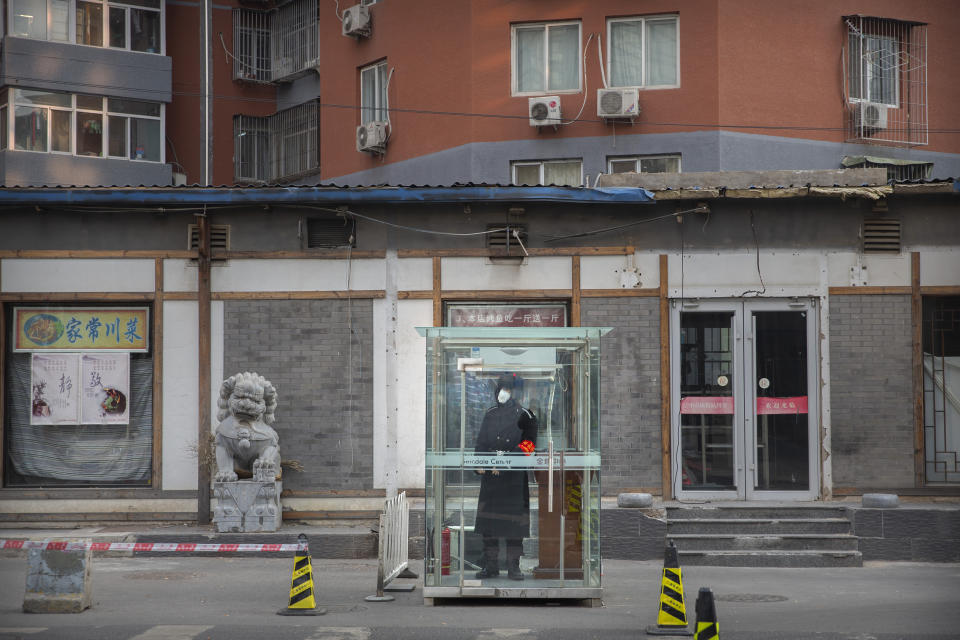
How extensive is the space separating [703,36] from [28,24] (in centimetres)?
1846

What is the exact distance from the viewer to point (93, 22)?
31.7 meters

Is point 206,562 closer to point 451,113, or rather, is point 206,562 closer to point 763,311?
point 763,311

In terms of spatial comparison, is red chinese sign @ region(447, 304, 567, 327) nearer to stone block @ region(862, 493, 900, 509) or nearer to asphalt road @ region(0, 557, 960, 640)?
asphalt road @ region(0, 557, 960, 640)

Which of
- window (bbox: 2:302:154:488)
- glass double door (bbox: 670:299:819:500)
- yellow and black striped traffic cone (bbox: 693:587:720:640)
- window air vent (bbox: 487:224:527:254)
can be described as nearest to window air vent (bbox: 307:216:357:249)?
window air vent (bbox: 487:224:527:254)

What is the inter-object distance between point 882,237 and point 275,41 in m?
24.5

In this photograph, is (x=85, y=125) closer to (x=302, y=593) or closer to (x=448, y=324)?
(x=448, y=324)

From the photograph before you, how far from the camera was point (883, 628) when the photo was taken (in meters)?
10.1

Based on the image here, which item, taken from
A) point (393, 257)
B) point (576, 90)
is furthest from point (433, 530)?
point (576, 90)

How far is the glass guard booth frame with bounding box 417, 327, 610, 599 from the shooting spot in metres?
11.4

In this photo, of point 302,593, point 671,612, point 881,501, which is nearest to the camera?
point 671,612

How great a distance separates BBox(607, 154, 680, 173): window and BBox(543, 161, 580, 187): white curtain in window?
0.71 m

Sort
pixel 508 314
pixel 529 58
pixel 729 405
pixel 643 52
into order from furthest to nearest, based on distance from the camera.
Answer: pixel 529 58, pixel 643 52, pixel 508 314, pixel 729 405

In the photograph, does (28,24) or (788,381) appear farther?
(28,24)

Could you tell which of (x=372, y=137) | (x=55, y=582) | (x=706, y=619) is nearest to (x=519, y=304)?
(x=55, y=582)
